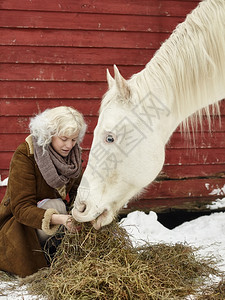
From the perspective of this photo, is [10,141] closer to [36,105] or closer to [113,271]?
[36,105]

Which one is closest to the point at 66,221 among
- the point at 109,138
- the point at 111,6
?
the point at 109,138

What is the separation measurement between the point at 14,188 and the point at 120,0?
259 cm

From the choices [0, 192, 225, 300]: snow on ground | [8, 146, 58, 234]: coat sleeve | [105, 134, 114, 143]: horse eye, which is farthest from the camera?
[0, 192, 225, 300]: snow on ground

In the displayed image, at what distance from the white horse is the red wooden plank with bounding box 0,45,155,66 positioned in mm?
1805

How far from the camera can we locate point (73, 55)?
3.89 metres

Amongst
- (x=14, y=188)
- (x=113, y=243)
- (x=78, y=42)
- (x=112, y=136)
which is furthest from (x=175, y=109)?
(x=78, y=42)

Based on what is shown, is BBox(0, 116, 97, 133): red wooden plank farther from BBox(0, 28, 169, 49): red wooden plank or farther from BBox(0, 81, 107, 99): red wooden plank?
BBox(0, 28, 169, 49): red wooden plank

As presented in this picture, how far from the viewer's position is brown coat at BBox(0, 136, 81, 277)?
7.81 ft

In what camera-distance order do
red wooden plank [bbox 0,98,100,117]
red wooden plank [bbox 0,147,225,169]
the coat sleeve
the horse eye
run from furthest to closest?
red wooden plank [bbox 0,147,225,169] < red wooden plank [bbox 0,98,100,117] < the coat sleeve < the horse eye

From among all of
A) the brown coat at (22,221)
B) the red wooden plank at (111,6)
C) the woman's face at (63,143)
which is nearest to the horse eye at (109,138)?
the woman's face at (63,143)

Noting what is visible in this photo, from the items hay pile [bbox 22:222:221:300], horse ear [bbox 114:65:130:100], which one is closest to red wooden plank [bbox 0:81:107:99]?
horse ear [bbox 114:65:130:100]

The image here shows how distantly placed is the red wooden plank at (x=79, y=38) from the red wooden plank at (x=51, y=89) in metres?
0.42

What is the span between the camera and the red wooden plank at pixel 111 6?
372 centimetres

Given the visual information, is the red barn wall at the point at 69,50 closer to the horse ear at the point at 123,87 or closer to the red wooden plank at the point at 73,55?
the red wooden plank at the point at 73,55
